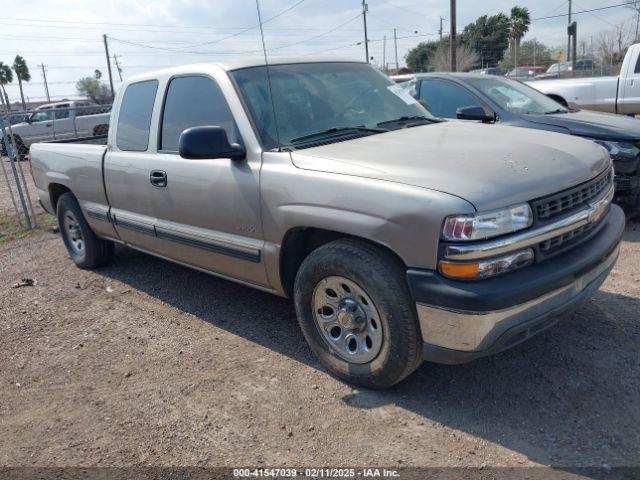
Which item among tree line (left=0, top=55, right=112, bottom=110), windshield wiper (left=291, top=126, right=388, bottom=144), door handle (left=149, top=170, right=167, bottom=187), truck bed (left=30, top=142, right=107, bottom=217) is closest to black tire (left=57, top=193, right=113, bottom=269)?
truck bed (left=30, top=142, right=107, bottom=217)

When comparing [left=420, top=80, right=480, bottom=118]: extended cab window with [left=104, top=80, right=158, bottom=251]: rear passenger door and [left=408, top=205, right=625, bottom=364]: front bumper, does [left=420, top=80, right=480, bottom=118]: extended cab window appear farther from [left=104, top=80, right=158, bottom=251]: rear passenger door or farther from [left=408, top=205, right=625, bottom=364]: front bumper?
[left=408, top=205, right=625, bottom=364]: front bumper

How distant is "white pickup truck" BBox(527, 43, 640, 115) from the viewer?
10.5m

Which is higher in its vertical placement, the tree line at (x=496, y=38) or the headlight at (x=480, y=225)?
the tree line at (x=496, y=38)

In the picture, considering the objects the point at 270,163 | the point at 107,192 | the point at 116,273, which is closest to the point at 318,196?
the point at 270,163

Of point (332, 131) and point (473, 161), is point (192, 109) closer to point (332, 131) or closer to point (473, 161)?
point (332, 131)

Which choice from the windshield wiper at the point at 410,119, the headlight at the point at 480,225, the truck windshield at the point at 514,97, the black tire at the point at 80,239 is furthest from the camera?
the truck windshield at the point at 514,97

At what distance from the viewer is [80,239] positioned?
5.94 metres

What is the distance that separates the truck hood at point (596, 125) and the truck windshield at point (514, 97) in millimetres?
306

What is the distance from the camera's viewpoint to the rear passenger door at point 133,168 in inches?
172

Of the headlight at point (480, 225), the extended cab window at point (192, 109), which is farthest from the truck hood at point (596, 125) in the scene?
the headlight at point (480, 225)

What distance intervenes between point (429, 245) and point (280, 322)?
190cm

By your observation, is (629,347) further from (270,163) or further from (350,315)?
(270,163)

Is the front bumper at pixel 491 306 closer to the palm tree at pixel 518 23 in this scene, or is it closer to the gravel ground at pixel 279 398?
the gravel ground at pixel 279 398

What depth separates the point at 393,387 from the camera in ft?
10.6
